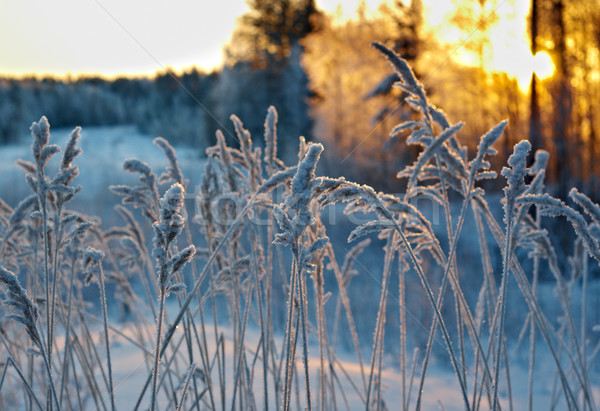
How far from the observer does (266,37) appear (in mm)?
26750

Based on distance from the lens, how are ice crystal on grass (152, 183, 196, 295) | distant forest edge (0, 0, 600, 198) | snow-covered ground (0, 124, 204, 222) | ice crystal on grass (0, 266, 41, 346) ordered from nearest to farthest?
ice crystal on grass (152, 183, 196, 295)
ice crystal on grass (0, 266, 41, 346)
distant forest edge (0, 0, 600, 198)
snow-covered ground (0, 124, 204, 222)

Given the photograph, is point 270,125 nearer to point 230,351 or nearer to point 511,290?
point 230,351

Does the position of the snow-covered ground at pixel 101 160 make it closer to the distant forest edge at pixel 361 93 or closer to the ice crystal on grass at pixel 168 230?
the distant forest edge at pixel 361 93

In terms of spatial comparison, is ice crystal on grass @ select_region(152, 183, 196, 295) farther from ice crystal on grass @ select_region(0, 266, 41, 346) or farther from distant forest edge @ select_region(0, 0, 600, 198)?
distant forest edge @ select_region(0, 0, 600, 198)

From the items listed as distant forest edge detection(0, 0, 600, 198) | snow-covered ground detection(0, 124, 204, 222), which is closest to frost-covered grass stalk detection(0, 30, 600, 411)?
distant forest edge detection(0, 0, 600, 198)

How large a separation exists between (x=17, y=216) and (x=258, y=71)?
82.2 feet

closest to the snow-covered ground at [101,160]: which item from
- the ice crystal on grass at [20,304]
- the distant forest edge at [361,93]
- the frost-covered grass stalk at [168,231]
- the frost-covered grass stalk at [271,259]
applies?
the distant forest edge at [361,93]

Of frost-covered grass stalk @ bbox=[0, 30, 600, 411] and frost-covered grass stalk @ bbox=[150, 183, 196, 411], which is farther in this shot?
frost-covered grass stalk @ bbox=[0, 30, 600, 411]

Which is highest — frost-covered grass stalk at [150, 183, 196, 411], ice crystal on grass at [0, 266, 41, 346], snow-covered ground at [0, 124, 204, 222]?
snow-covered ground at [0, 124, 204, 222]

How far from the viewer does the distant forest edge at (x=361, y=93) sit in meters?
9.66

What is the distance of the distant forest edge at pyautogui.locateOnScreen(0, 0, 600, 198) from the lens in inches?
380

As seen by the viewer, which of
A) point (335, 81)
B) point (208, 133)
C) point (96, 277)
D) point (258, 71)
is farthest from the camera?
point (208, 133)

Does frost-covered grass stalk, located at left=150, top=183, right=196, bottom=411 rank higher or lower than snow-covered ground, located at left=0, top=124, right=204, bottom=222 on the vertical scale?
lower

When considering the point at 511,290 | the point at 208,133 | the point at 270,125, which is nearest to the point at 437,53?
the point at 511,290
